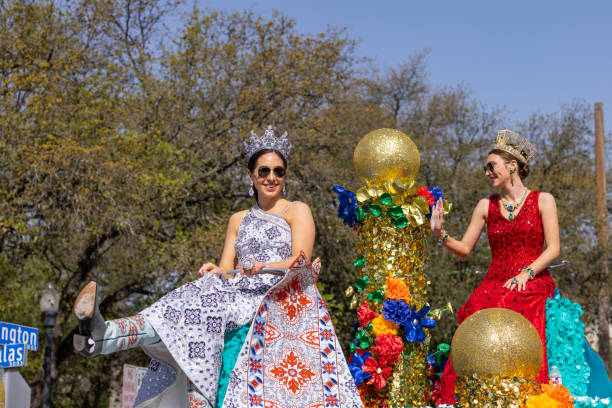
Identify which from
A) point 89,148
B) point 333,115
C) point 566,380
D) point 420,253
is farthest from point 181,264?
point 566,380

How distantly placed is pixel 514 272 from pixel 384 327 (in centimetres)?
103

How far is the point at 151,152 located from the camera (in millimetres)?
13266

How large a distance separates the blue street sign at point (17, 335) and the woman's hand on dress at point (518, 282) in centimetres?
412

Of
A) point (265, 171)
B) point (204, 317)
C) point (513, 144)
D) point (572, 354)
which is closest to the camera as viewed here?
point (204, 317)

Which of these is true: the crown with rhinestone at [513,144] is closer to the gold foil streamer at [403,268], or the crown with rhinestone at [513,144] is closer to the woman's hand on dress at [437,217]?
the woman's hand on dress at [437,217]

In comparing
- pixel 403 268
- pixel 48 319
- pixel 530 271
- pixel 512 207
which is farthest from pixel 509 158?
pixel 48 319

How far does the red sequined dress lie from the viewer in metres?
5.31

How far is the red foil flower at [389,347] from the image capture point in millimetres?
5211

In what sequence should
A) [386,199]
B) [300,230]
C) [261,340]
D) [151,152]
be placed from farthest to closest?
[151,152], [386,199], [300,230], [261,340]

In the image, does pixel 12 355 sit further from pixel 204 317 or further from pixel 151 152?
pixel 151 152

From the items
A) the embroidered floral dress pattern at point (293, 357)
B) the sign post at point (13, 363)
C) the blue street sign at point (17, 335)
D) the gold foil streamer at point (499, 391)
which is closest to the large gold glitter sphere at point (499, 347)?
the gold foil streamer at point (499, 391)

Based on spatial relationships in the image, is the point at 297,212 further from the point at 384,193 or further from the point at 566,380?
the point at 566,380

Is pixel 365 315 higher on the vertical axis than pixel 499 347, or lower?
higher

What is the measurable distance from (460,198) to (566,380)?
42.9 ft
